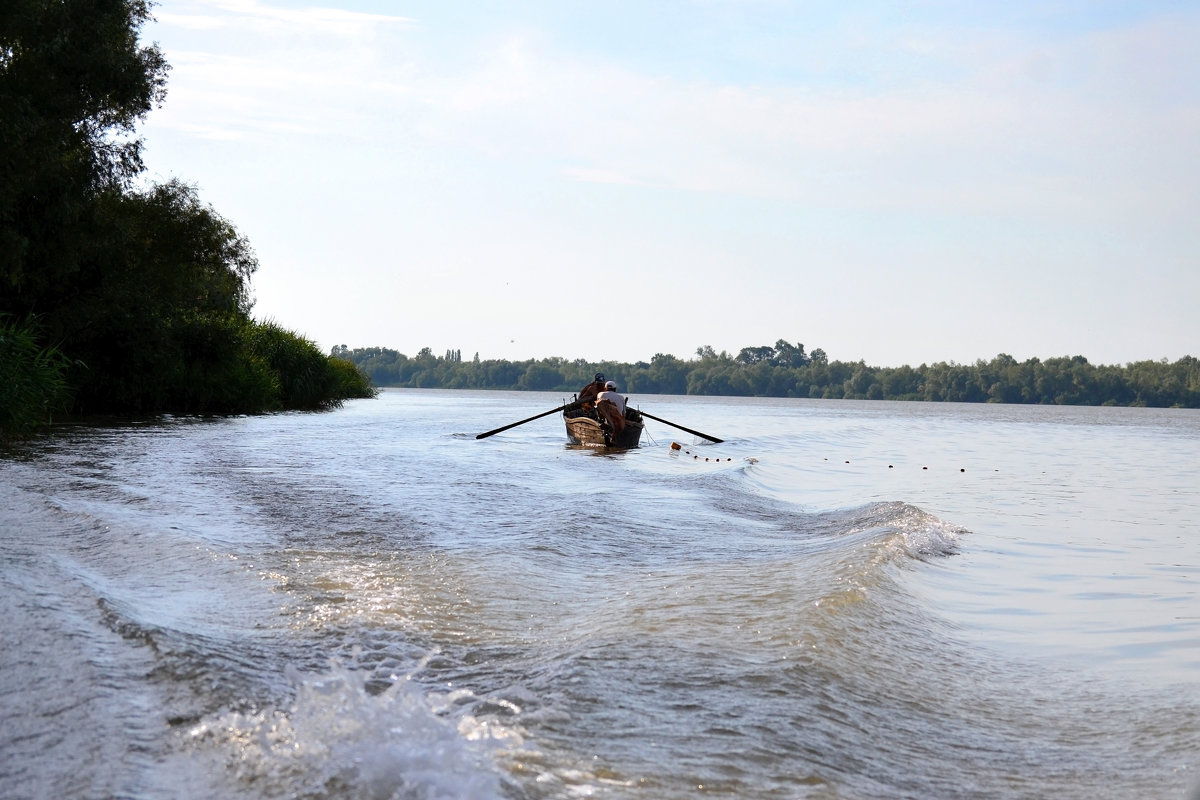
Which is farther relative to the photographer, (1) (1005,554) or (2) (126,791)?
(1) (1005,554)

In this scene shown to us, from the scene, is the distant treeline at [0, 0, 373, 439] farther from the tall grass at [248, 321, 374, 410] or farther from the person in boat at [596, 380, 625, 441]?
the person in boat at [596, 380, 625, 441]

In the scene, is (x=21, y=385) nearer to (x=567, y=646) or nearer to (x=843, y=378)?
(x=567, y=646)

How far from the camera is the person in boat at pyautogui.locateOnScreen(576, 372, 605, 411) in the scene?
28781 mm

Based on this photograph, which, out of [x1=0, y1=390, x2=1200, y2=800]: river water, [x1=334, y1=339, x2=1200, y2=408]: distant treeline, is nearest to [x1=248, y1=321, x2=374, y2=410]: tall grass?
[x1=0, y1=390, x2=1200, y2=800]: river water

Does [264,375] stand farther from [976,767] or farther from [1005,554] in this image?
[976,767]

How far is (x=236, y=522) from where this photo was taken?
1038cm

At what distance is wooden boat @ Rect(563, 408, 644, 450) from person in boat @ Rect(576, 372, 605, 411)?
263 mm

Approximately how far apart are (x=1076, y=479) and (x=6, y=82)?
2432cm

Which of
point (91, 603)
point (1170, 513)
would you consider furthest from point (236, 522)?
point (1170, 513)

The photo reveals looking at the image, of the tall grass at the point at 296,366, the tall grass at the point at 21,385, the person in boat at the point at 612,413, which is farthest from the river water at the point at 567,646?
the tall grass at the point at 296,366

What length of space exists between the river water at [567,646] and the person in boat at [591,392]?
47.1 ft

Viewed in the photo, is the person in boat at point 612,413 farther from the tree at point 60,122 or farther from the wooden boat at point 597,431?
the tree at point 60,122

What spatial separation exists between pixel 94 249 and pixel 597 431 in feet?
44.6

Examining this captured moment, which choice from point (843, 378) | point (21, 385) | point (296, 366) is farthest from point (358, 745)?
point (843, 378)
